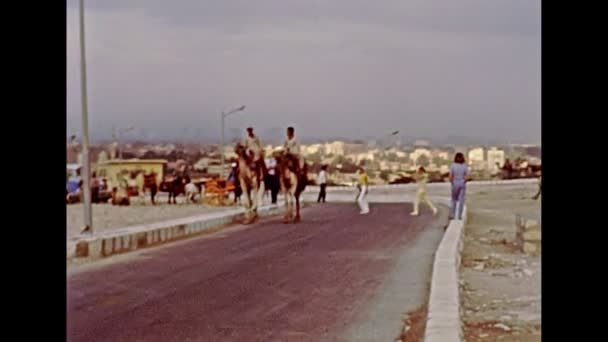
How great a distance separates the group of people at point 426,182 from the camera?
2.77 meters

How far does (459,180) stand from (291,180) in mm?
475

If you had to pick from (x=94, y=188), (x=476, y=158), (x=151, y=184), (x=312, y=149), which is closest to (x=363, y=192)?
(x=312, y=149)

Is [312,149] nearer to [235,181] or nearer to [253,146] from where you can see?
[253,146]

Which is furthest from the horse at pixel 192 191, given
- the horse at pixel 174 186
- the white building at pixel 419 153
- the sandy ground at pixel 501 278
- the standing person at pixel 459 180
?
the sandy ground at pixel 501 278

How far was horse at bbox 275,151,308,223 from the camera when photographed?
2.83m

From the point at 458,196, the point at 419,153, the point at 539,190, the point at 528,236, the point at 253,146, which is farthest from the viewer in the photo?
the point at 528,236

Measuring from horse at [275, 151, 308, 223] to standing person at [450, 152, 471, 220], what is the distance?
40 cm

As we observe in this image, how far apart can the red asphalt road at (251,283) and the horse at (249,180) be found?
0.21 feet

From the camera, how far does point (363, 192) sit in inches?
114

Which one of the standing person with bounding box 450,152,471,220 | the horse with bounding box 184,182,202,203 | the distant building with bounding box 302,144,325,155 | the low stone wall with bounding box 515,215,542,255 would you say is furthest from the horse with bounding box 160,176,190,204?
the low stone wall with bounding box 515,215,542,255

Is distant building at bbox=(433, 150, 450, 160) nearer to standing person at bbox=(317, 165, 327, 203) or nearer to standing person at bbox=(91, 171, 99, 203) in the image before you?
standing person at bbox=(317, 165, 327, 203)
